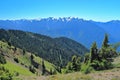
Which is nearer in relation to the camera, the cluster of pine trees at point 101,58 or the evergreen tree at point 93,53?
the cluster of pine trees at point 101,58

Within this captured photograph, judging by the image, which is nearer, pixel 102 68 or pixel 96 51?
pixel 102 68

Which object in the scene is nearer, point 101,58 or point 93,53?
point 101,58

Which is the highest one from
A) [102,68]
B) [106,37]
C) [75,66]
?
[106,37]

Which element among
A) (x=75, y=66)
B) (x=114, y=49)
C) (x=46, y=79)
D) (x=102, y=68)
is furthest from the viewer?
(x=75, y=66)

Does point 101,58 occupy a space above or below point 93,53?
below

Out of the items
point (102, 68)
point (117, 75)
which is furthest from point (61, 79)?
point (102, 68)

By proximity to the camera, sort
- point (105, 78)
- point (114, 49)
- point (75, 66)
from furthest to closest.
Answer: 1. point (75, 66)
2. point (114, 49)
3. point (105, 78)

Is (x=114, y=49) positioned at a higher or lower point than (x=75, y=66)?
higher

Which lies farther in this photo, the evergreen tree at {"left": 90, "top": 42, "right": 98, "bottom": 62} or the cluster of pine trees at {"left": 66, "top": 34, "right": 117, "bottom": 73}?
the evergreen tree at {"left": 90, "top": 42, "right": 98, "bottom": 62}

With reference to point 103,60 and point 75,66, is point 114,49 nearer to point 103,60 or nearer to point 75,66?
point 103,60

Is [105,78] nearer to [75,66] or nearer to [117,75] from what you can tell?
[117,75]

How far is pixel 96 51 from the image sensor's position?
4372 centimetres

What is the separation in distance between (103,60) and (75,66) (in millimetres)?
29833

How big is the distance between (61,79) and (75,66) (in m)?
39.7
